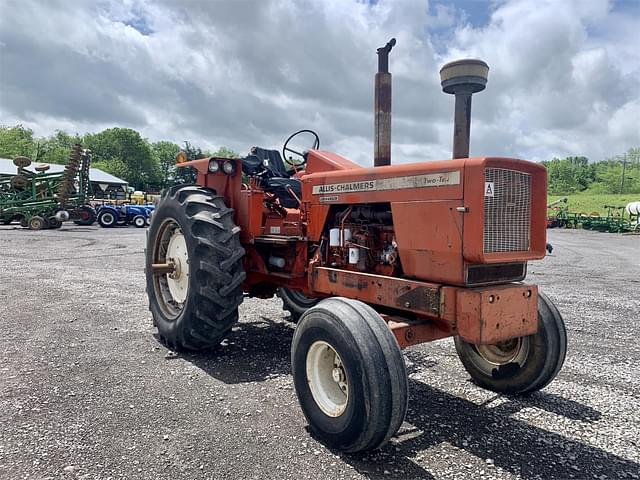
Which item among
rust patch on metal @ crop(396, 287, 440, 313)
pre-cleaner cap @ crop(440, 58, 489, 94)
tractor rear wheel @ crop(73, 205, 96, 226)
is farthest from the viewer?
tractor rear wheel @ crop(73, 205, 96, 226)

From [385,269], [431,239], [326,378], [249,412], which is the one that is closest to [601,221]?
[385,269]

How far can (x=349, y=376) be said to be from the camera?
2.85 metres

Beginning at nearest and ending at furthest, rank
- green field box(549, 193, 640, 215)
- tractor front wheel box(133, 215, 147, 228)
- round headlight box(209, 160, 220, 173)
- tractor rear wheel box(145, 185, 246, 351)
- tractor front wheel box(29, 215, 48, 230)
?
tractor rear wheel box(145, 185, 246, 351)
round headlight box(209, 160, 220, 173)
tractor front wheel box(29, 215, 48, 230)
tractor front wheel box(133, 215, 147, 228)
green field box(549, 193, 640, 215)

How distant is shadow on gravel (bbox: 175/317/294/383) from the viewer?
4.19 m

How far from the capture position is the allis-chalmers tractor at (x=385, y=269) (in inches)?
115

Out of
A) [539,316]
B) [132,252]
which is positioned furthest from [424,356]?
[132,252]

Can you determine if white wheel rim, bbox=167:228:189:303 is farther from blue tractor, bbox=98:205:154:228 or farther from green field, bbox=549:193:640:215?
green field, bbox=549:193:640:215

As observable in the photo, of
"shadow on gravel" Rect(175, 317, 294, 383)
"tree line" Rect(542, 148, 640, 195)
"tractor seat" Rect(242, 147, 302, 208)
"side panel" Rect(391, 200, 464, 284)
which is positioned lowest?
"shadow on gravel" Rect(175, 317, 294, 383)

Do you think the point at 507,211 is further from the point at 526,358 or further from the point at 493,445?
the point at 493,445

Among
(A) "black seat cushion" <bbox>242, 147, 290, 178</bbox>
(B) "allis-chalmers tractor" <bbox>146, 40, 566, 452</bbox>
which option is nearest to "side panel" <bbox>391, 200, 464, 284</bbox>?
(B) "allis-chalmers tractor" <bbox>146, 40, 566, 452</bbox>

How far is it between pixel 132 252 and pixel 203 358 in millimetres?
9846

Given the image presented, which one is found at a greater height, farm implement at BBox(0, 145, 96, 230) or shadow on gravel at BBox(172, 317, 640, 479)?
farm implement at BBox(0, 145, 96, 230)

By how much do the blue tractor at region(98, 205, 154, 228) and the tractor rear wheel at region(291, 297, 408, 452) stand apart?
76.5 ft

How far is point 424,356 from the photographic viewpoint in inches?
187
